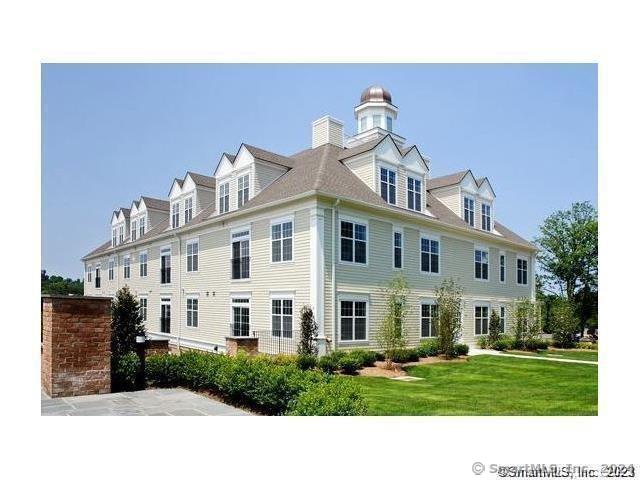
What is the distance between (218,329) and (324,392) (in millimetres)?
10888

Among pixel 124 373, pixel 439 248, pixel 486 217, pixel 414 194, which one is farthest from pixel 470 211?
pixel 124 373

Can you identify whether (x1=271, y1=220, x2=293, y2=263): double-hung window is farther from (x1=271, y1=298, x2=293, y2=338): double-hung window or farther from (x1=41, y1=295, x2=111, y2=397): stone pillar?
(x1=41, y1=295, x2=111, y2=397): stone pillar

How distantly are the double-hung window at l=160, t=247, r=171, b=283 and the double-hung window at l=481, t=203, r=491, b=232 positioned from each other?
13.5 m

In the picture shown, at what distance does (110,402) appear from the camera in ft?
26.8

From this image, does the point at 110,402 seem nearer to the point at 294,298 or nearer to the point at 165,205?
the point at 294,298

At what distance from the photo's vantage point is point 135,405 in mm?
8078

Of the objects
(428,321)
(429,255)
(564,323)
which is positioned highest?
(429,255)

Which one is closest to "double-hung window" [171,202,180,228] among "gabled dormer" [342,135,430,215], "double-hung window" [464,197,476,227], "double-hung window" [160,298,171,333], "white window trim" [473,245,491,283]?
"double-hung window" [160,298,171,333]

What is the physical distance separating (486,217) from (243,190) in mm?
10361

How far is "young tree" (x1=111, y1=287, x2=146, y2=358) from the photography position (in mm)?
11438

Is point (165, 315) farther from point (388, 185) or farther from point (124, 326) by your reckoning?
point (388, 185)

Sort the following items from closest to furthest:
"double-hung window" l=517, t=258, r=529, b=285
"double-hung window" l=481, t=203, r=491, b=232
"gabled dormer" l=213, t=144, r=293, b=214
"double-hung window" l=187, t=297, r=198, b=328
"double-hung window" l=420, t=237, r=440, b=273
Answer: "double-hung window" l=420, t=237, r=440, b=273 → "gabled dormer" l=213, t=144, r=293, b=214 → "double-hung window" l=187, t=297, r=198, b=328 → "double-hung window" l=481, t=203, r=491, b=232 → "double-hung window" l=517, t=258, r=529, b=285
